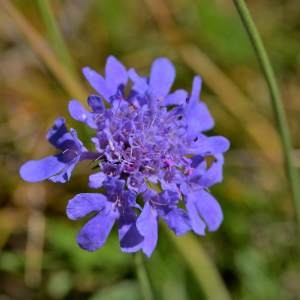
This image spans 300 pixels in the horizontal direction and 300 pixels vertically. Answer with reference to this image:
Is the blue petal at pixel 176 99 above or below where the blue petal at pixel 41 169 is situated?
above

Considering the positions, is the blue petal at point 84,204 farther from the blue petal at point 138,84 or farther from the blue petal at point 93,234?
the blue petal at point 138,84

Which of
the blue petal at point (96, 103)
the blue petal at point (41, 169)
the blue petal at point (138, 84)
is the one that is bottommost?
the blue petal at point (41, 169)

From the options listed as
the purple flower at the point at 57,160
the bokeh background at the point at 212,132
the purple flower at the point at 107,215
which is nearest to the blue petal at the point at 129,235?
the purple flower at the point at 107,215

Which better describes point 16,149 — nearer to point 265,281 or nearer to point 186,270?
point 186,270

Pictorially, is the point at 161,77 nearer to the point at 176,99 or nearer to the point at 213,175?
the point at 176,99

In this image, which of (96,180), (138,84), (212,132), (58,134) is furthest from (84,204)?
(212,132)

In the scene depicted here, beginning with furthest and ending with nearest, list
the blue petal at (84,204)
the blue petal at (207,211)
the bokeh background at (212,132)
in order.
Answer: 1. the bokeh background at (212,132)
2. the blue petal at (207,211)
3. the blue petal at (84,204)

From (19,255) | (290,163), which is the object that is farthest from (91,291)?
(290,163)

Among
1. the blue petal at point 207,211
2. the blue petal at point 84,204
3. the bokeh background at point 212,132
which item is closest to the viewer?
the blue petal at point 84,204
